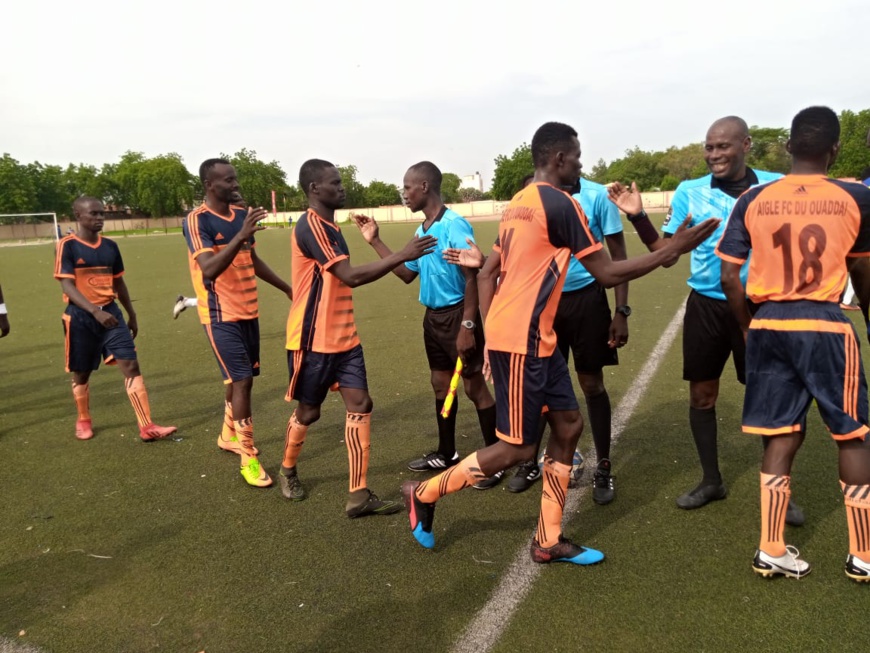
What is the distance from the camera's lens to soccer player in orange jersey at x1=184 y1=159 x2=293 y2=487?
471 cm

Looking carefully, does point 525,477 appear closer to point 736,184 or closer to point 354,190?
point 736,184

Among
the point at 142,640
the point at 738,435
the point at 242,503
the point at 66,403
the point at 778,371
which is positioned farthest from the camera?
the point at 66,403

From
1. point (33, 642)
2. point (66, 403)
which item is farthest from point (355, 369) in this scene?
point (66, 403)

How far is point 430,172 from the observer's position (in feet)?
14.6

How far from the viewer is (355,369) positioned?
4.15 m

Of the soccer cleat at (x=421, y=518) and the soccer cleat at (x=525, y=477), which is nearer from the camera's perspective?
the soccer cleat at (x=421, y=518)

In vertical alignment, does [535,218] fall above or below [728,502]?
above

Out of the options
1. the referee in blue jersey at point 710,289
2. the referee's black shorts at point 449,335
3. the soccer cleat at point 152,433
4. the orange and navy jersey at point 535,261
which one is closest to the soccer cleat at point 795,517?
the referee in blue jersey at point 710,289

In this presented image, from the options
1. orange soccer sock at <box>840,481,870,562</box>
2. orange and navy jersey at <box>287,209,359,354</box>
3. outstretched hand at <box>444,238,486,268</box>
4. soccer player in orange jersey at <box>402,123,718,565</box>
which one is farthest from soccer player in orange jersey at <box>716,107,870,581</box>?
orange and navy jersey at <box>287,209,359,354</box>

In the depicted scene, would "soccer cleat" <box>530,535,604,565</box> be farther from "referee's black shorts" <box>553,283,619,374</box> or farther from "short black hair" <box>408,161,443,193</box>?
"short black hair" <box>408,161,443,193</box>

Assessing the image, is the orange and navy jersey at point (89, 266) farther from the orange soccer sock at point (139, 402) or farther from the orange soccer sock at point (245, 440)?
the orange soccer sock at point (245, 440)

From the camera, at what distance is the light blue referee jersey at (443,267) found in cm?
430

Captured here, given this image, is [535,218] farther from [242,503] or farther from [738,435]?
[738,435]

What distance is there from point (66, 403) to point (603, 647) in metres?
6.38
